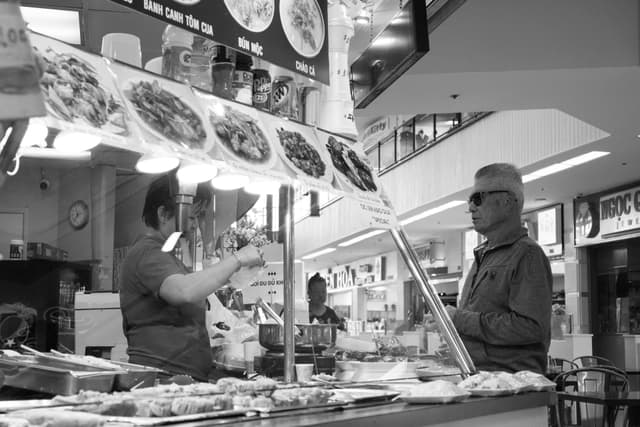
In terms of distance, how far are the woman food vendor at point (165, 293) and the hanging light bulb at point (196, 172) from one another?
65mm

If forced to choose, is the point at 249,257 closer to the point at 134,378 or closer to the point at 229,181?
the point at 229,181

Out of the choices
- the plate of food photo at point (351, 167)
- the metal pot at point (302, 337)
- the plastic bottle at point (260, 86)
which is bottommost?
the metal pot at point (302, 337)

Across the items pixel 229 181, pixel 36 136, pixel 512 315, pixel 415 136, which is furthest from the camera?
pixel 415 136

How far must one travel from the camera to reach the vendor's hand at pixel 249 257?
1984 mm

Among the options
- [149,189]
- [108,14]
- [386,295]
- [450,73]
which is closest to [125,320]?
[149,189]

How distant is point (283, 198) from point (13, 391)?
0.84 meters

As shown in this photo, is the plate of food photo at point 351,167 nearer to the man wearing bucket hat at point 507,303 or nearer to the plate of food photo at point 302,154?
the plate of food photo at point 302,154

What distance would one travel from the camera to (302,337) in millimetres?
2176

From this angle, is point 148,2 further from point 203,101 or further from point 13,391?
point 13,391

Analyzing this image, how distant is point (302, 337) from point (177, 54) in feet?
2.84

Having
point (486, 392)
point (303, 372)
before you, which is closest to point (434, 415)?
point (486, 392)

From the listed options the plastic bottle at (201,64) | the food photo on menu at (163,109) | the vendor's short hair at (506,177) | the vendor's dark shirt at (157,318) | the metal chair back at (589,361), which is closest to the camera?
the food photo on menu at (163,109)

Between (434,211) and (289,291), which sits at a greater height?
(434,211)

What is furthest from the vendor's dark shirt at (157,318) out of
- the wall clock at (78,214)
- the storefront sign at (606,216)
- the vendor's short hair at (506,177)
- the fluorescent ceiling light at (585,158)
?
the storefront sign at (606,216)
